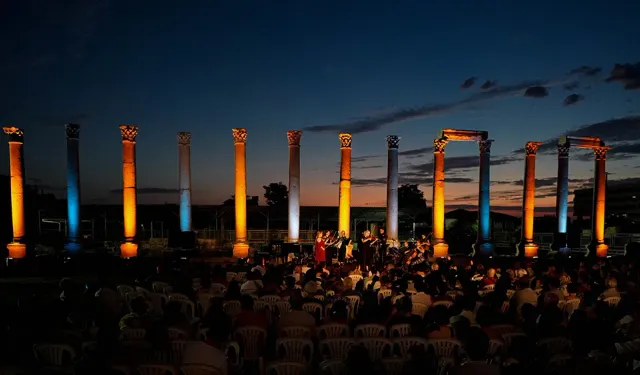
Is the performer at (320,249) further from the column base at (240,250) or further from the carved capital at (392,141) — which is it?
the carved capital at (392,141)

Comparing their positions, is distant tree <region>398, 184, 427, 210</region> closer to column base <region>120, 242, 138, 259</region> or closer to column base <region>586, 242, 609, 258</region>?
column base <region>586, 242, 609, 258</region>

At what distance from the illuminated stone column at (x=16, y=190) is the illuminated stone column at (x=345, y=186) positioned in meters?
17.5

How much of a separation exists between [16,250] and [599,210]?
3555cm

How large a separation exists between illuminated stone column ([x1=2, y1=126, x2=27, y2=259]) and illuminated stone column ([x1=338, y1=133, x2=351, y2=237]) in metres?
17.5

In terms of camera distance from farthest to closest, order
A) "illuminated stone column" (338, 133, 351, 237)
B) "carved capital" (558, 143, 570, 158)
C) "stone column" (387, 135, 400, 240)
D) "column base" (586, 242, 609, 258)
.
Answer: "carved capital" (558, 143, 570, 158) → "column base" (586, 242, 609, 258) → "stone column" (387, 135, 400, 240) → "illuminated stone column" (338, 133, 351, 237)

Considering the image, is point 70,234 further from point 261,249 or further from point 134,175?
point 261,249

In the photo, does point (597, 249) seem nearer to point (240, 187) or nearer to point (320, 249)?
point (320, 249)

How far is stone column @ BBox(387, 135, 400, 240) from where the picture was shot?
103 ft

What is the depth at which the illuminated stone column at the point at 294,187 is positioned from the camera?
3016 centimetres

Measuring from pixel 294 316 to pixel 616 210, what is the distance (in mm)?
130860

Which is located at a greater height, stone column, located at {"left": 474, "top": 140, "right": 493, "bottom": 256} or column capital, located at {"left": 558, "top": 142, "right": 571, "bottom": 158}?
Result: column capital, located at {"left": 558, "top": 142, "right": 571, "bottom": 158}

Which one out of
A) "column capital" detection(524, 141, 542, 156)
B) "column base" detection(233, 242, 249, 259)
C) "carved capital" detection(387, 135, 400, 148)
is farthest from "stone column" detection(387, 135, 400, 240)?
"column capital" detection(524, 141, 542, 156)

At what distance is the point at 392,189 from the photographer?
3153 cm

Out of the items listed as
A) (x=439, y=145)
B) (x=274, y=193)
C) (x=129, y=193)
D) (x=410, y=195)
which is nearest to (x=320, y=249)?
(x=129, y=193)
